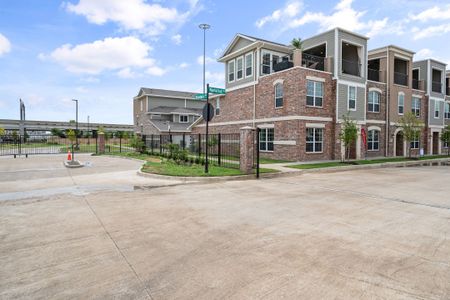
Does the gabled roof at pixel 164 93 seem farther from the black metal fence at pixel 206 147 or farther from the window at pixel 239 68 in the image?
the window at pixel 239 68

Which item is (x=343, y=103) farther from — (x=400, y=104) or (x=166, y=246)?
(x=166, y=246)

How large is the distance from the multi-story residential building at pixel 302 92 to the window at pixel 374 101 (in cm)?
201

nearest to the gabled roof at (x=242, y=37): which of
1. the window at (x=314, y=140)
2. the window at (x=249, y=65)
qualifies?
the window at (x=249, y=65)

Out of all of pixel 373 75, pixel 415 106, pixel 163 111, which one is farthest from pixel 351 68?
pixel 163 111

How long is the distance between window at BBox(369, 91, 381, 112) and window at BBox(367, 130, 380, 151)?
207 centimetres

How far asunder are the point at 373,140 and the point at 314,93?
9.02 meters

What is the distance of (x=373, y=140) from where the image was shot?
2539 centimetres

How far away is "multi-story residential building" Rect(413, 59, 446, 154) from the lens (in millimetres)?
30750

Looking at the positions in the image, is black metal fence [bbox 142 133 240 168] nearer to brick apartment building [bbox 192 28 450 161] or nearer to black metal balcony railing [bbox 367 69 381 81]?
→ brick apartment building [bbox 192 28 450 161]

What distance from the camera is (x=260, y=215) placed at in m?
6.73

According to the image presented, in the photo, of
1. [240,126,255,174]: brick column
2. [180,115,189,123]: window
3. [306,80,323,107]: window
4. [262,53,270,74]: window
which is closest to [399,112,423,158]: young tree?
[306,80,323,107]: window

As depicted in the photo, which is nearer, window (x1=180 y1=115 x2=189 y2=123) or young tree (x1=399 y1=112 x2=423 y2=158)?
young tree (x1=399 y1=112 x2=423 y2=158)

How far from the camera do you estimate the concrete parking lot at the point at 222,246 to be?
3.44 metres

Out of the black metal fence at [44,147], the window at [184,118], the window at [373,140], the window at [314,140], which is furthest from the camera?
the window at [184,118]
